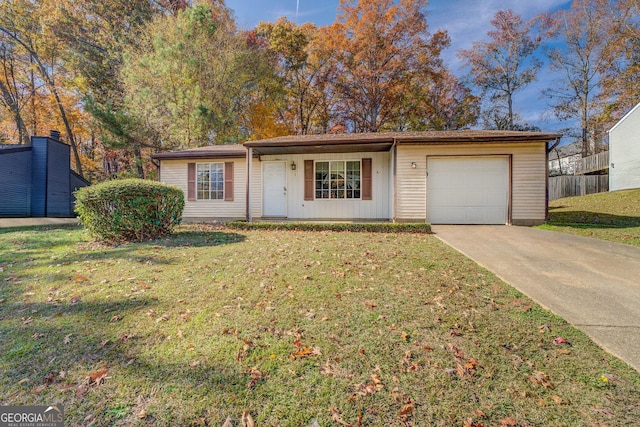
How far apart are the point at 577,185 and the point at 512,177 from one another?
1315 cm

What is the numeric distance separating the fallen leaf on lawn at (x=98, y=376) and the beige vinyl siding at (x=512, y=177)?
7.93m

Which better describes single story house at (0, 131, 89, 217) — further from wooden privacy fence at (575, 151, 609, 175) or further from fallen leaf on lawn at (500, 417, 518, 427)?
wooden privacy fence at (575, 151, 609, 175)

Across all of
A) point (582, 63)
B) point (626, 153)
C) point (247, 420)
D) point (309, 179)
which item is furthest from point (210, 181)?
point (582, 63)

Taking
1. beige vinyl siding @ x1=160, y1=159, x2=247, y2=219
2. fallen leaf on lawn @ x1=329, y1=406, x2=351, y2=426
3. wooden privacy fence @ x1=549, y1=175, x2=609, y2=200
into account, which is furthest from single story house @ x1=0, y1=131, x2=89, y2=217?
wooden privacy fence @ x1=549, y1=175, x2=609, y2=200

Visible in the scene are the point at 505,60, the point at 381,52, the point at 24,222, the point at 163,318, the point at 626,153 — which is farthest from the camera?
the point at 505,60

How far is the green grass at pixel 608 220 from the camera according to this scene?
6.42 meters

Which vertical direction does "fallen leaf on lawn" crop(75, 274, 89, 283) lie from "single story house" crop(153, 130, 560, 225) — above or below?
below

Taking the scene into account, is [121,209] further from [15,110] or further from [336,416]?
[15,110]

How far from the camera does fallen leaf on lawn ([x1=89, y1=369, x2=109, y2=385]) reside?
1.83m

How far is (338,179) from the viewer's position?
9.97 m

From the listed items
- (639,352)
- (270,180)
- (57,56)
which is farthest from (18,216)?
(639,352)

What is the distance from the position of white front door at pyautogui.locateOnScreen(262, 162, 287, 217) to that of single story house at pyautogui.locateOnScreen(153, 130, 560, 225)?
4 cm

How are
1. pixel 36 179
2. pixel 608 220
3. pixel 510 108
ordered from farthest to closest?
1. pixel 510 108
2. pixel 36 179
3. pixel 608 220

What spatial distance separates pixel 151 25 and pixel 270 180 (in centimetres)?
1255
